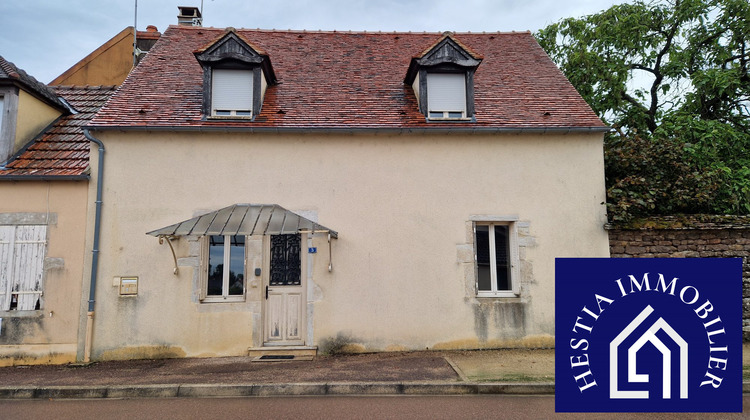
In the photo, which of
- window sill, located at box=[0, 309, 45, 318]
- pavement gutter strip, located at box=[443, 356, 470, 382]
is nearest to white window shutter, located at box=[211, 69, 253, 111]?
window sill, located at box=[0, 309, 45, 318]

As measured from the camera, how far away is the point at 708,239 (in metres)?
7.73

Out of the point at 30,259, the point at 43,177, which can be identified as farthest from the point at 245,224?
the point at 30,259

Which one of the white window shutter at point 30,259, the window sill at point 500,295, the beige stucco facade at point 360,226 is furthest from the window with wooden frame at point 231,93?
the window sill at point 500,295

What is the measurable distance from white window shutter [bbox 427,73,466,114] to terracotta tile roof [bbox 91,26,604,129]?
371 mm

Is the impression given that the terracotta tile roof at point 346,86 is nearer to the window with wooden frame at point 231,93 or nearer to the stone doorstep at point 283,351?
the window with wooden frame at point 231,93

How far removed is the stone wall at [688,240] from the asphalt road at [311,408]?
290 centimetres

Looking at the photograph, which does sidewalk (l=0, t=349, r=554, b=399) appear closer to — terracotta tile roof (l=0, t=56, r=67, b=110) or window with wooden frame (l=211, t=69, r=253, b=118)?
window with wooden frame (l=211, t=69, r=253, b=118)

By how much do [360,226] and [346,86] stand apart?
322cm

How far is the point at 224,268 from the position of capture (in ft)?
24.5

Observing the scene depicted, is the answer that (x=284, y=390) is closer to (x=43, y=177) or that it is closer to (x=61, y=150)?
(x=43, y=177)

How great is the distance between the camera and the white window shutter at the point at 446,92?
824 centimetres

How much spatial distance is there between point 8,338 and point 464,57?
9244 mm

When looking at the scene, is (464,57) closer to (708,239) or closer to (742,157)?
(708,239)

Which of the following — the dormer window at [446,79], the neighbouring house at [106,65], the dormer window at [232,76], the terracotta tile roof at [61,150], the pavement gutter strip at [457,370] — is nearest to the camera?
the pavement gutter strip at [457,370]
